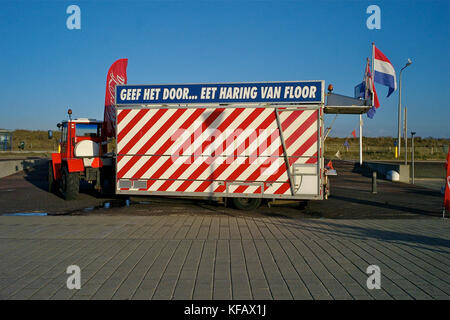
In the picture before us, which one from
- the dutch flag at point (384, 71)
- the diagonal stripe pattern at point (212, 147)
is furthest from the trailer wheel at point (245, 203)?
the dutch flag at point (384, 71)

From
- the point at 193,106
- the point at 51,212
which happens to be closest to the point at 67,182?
the point at 51,212

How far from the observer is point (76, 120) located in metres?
13.3

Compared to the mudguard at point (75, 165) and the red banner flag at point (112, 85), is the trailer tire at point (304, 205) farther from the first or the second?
the mudguard at point (75, 165)

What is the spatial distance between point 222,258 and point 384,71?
1429 centimetres

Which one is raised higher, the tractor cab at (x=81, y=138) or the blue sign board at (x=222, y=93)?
the blue sign board at (x=222, y=93)

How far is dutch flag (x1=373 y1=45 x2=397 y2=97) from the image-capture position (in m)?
16.8

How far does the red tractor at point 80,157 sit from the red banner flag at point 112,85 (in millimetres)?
444

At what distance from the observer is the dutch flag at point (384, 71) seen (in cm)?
1675

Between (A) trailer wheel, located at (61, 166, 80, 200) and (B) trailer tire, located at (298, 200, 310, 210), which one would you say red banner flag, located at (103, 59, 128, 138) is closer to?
(A) trailer wheel, located at (61, 166, 80, 200)

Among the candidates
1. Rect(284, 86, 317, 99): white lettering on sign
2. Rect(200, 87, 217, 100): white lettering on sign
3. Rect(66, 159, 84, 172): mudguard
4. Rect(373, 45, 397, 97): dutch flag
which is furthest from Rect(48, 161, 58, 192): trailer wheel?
Rect(373, 45, 397, 97): dutch flag

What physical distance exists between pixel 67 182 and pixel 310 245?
8.95 metres

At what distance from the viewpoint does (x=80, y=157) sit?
12.6m

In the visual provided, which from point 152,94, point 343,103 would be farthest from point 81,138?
point 343,103
